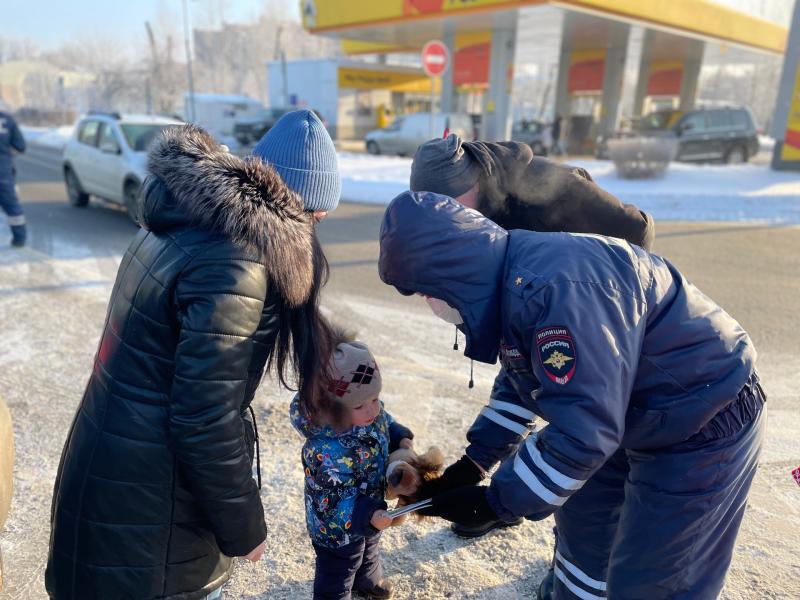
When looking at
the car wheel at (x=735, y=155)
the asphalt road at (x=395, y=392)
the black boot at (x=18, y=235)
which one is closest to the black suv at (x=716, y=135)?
the car wheel at (x=735, y=155)

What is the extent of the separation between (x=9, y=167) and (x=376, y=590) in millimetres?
7345

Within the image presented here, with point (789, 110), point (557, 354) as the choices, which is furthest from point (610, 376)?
point (789, 110)

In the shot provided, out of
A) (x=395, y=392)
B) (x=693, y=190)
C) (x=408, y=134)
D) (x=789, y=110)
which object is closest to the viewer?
(x=395, y=392)

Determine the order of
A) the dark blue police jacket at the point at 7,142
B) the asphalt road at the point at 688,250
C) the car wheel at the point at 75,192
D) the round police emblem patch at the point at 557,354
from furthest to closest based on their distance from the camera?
the car wheel at the point at 75,192
the dark blue police jacket at the point at 7,142
the asphalt road at the point at 688,250
the round police emblem patch at the point at 557,354

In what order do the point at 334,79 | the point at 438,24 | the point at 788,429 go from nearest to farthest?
the point at 788,429, the point at 438,24, the point at 334,79

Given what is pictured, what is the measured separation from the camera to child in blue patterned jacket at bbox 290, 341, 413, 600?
75.9 inches

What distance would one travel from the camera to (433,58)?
11.6 metres

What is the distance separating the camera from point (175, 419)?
4.56 ft

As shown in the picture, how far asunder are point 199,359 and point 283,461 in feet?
6.59

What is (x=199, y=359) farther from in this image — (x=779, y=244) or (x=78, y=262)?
(x=779, y=244)

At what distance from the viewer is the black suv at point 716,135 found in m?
18.5

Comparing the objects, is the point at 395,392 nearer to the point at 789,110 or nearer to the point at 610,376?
the point at 610,376

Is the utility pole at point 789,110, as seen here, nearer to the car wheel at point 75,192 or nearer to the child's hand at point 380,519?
the car wheel at point 75,192

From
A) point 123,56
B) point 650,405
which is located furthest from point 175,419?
A: point 123,56
